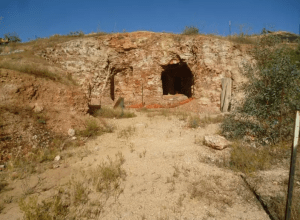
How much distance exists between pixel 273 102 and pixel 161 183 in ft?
13.1

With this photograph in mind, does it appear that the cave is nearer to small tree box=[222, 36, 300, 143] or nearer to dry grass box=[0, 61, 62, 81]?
small tree box=[222, 36, 300, 143]

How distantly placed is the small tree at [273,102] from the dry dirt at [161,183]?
1454mm

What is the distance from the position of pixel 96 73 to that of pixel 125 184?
9.89 m

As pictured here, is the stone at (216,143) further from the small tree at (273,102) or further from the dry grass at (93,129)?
the dry grass at (93,129)

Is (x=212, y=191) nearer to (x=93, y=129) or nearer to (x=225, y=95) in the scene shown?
(x=93, y=129)

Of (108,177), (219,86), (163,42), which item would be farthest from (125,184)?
(163,42)

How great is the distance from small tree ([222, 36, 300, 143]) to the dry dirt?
1.45 metres

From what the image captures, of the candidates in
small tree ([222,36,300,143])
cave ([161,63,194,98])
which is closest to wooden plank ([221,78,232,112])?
cave ([161,63,194,98])

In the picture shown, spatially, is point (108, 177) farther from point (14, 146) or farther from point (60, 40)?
point (60, 40)

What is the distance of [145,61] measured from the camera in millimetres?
11969

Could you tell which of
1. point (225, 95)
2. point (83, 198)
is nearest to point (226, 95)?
point (225, 95)

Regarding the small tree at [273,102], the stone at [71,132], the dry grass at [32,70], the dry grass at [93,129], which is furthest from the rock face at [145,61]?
the stone at [71,132]

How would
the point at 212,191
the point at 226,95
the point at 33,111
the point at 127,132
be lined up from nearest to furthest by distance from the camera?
the point at 212,191 → the point at 33,111 → the point at 127,132 → the point at 226,95

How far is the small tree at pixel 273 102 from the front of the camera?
474 centimetres
